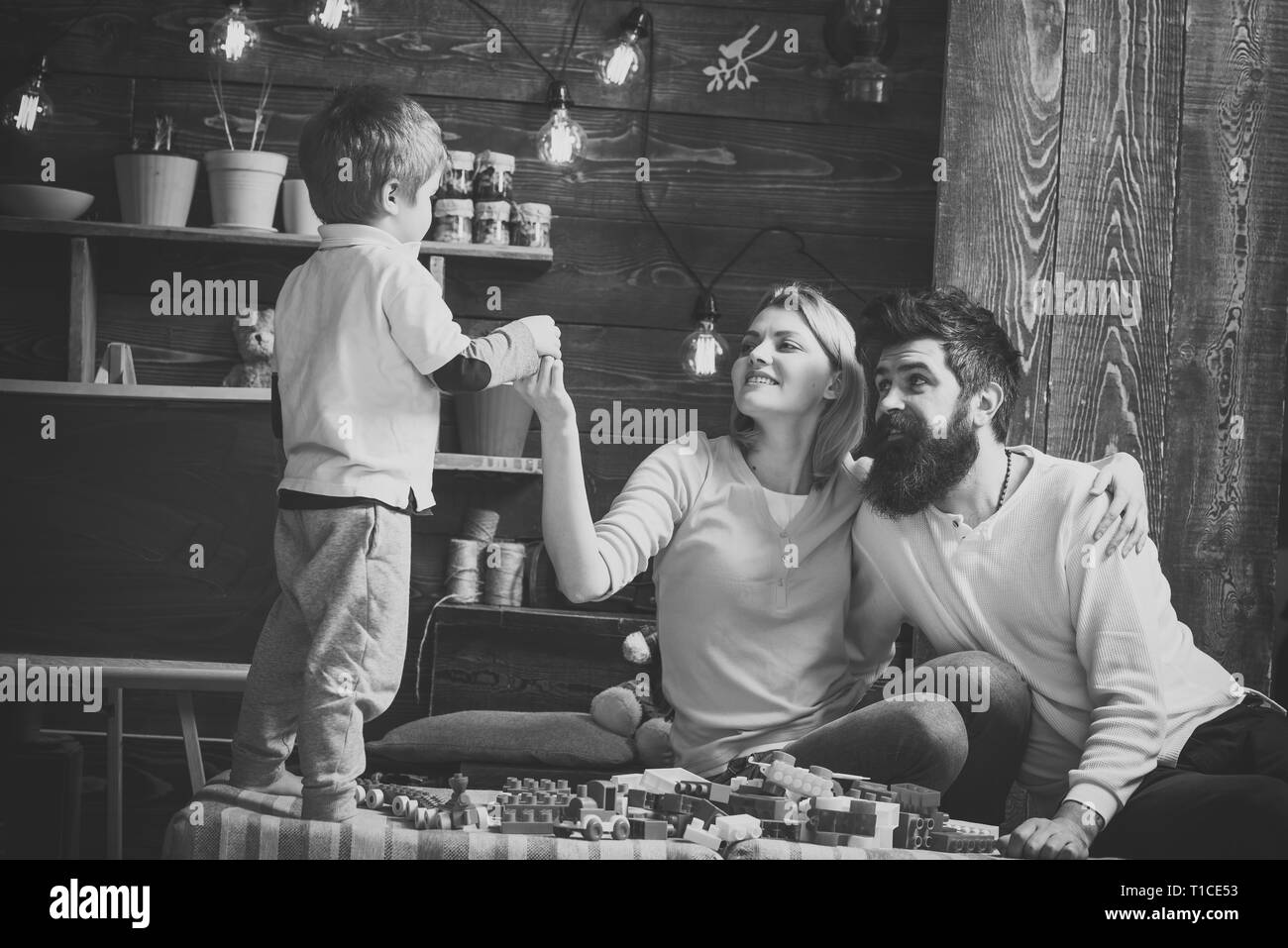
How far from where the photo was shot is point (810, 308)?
194 cm

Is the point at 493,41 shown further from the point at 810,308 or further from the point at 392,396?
the point at 392,396

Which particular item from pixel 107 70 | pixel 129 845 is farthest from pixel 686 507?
pixel 107 70

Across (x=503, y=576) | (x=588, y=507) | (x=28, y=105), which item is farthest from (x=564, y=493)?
(x=28, y=105)

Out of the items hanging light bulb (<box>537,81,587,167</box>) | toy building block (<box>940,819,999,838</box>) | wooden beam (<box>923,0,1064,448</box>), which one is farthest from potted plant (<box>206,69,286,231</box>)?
toy building block (<box>940,819,999,838</box>)

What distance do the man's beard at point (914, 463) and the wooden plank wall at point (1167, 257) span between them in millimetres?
561

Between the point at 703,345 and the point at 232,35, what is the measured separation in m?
1.08

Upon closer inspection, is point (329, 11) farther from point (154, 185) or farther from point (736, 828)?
point (736, 828)

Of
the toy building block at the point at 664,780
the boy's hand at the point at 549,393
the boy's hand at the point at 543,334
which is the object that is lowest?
the toy building block at the point at 664,780

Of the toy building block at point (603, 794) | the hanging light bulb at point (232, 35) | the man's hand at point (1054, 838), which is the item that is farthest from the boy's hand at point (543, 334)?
the hanging light bulb at point (232, 35)

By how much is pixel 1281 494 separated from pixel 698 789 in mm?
1525

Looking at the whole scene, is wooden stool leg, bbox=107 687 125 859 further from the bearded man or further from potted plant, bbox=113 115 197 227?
the bearded man

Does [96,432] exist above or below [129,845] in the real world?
above

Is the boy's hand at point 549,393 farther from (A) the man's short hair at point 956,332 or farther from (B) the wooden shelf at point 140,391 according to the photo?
(B) the wooden shelf at point 140,391

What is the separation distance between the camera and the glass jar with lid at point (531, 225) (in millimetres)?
2822
